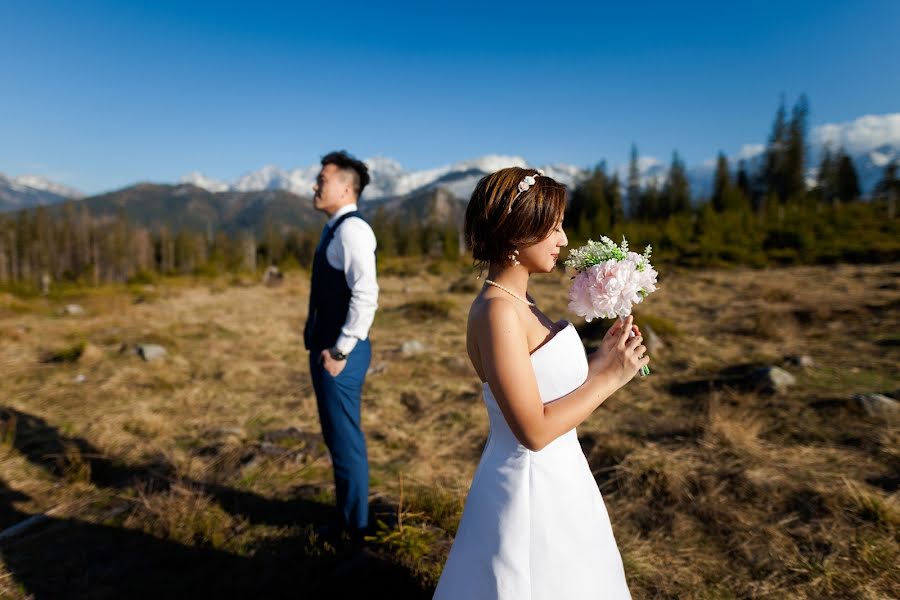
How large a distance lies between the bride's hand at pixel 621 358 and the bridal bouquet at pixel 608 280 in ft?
0.13

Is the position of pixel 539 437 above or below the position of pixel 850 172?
below

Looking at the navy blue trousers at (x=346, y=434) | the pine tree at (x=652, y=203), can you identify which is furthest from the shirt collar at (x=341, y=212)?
the pine tree at (x=652, y=203)

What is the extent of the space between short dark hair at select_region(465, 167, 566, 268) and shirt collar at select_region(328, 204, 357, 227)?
184cm

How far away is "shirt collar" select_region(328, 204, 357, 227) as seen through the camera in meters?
3.32

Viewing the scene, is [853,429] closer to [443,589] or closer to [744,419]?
[744,419]

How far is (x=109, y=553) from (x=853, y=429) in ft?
21.3

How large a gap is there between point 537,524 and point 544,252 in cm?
89

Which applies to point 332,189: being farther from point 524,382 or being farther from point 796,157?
point 796,157

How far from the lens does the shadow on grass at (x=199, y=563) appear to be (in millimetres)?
2906

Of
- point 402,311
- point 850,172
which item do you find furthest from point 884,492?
point 850,172

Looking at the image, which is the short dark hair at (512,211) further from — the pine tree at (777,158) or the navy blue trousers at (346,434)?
the pine tree at (777,158)

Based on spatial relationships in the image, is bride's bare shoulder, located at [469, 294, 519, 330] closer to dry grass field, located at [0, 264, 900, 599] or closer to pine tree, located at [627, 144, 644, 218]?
dry grass field, located at [0, 264, 900, 599]

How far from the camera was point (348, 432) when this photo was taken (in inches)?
126

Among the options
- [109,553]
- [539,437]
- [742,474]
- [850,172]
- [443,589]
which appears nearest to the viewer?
[539,437]
